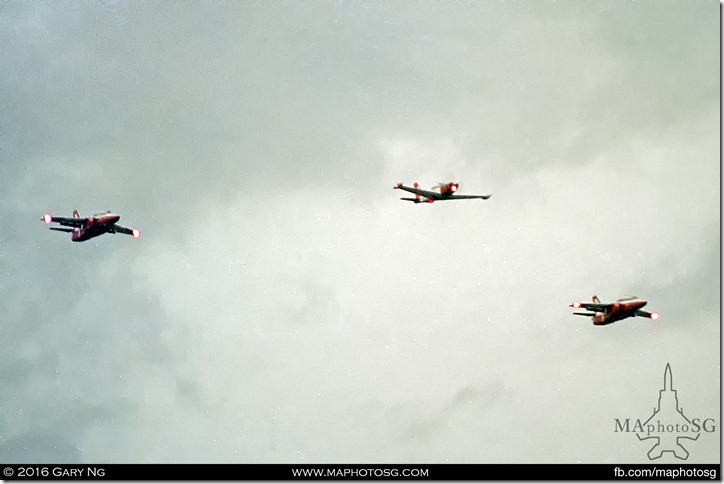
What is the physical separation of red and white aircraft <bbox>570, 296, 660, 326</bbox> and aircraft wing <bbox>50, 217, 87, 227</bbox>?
85.7 m

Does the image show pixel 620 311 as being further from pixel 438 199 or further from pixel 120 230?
pixel 120 230

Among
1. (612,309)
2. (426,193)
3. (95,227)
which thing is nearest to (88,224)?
(95,227)

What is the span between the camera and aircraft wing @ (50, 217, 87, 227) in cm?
15975

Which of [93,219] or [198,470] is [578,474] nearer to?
[198,470]

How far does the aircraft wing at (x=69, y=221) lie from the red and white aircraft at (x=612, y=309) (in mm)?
85695

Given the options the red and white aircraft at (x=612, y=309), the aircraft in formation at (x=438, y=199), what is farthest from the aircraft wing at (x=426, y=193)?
the red and white aircraft at (x=612, y=309)

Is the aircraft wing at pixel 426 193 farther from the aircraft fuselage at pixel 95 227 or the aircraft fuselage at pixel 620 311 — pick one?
the aircraft fuselage at pixel 95 227

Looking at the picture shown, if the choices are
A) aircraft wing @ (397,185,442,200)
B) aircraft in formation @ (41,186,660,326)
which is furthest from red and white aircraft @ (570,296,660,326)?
aircraft wing @ (397,185,442,200)

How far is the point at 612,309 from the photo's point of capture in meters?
160

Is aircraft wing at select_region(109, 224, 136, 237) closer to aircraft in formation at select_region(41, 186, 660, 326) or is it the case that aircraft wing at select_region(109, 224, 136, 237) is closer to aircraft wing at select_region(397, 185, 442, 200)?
aircraft in formation at select_region(41, 186, 660, 326)

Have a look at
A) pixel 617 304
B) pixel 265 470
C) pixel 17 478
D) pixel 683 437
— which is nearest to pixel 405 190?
pixel 617 304

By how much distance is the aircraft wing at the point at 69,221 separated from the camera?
524ft

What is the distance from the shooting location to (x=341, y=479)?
136625 millimetres

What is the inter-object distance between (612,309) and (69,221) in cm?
9525
